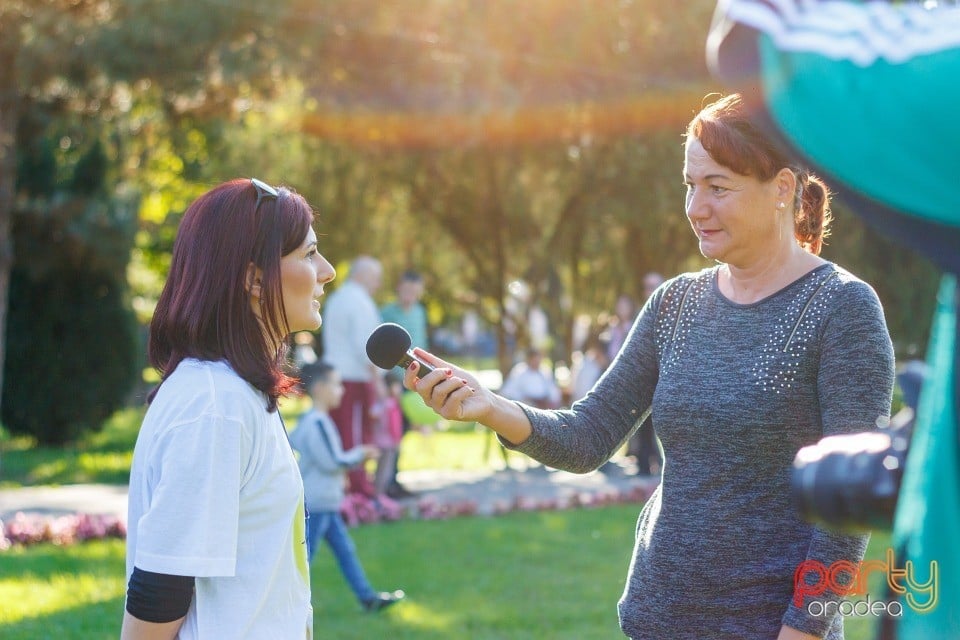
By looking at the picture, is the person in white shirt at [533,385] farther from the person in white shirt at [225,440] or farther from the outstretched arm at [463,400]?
the person in white shirt at [225,440]

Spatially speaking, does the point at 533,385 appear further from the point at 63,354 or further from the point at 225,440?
the point at 225,440

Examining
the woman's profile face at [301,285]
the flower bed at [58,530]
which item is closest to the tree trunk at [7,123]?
the flower bed at [58,530]

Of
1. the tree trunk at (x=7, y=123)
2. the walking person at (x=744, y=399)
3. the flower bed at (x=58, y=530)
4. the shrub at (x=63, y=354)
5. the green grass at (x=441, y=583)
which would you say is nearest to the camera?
the walking person at (x=744, y=399)

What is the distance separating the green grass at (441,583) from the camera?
22.6ft

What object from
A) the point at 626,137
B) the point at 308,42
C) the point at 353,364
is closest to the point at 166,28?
the point at 308,42

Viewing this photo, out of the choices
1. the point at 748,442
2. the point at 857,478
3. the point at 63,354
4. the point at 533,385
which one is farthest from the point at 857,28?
Result: the point at 63,354

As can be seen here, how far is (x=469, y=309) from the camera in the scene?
952 inches

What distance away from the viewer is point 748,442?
2.69 metres

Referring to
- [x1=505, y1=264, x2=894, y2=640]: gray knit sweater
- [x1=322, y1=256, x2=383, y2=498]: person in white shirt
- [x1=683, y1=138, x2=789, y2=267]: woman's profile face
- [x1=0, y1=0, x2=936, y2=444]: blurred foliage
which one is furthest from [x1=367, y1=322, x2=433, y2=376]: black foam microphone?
[x1=322, y1=256, x2=383, y2=498]: person in white shirt

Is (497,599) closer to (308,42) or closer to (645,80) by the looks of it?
(308,42)

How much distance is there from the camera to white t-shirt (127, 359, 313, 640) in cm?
239

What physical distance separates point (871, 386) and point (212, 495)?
1418 mm

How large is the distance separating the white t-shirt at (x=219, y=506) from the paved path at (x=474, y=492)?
8.75m

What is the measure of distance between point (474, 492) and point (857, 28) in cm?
1191
